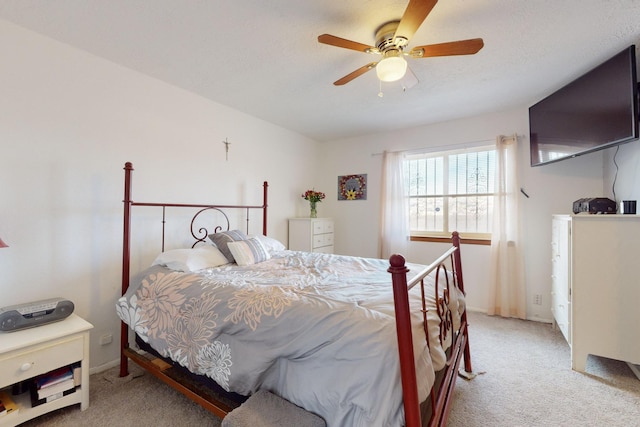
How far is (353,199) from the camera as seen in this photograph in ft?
14.3

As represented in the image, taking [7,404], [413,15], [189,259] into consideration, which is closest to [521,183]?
[413,15]

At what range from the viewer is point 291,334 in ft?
4.13

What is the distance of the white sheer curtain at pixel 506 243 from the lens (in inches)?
124

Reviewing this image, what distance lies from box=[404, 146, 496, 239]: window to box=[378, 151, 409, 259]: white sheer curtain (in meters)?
0.14

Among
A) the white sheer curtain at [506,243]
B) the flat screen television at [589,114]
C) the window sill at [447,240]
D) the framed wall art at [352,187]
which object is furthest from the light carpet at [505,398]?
the framed wall art at [352,187]

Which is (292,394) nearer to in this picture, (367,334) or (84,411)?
(367,334)

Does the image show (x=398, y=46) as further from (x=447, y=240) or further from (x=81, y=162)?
(x=447, y=240)

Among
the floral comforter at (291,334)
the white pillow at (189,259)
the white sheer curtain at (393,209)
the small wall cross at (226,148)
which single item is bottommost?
the floral comforter at (291,334)

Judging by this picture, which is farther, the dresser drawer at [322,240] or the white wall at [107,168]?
the dresser drawer at [322,240]

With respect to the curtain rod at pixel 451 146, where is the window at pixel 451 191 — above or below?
below

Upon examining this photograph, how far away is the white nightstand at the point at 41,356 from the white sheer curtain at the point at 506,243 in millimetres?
3833

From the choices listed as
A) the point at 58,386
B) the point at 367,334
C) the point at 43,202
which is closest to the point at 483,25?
the point at 367,334

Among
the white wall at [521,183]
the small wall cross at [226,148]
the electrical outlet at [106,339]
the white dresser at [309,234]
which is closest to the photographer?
the electrical outlet at [106,339]

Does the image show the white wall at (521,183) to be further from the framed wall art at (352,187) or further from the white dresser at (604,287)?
the white dresser at (604,287)
